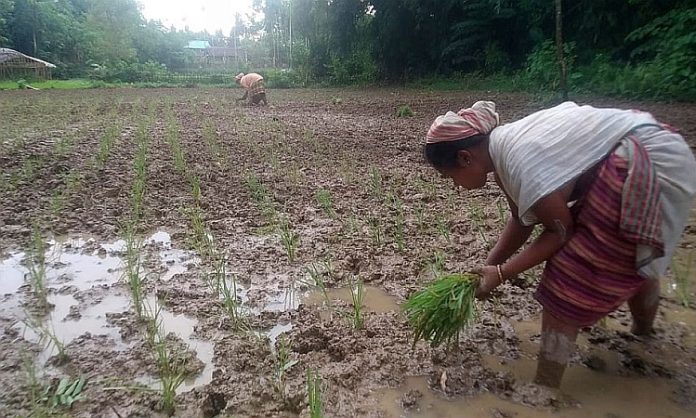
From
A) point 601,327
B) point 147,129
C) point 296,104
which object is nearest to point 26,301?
point 601,327

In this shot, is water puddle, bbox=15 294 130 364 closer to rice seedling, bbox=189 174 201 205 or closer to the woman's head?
the woman's head

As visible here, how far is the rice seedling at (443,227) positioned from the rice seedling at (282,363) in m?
1.36

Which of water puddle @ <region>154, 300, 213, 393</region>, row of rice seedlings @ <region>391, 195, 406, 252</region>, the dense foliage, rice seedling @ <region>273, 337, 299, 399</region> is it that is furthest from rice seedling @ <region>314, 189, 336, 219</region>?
the dense foliage

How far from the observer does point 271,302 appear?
2572 millimetres

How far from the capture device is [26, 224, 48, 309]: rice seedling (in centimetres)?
258

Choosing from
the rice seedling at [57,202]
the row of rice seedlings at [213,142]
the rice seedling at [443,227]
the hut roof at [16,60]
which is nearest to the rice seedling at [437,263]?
the rice seedling at [443,227]

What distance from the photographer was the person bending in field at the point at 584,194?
1.56 meters

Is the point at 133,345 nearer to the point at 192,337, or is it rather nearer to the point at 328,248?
the point at 192,337

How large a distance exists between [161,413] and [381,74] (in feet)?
63.8

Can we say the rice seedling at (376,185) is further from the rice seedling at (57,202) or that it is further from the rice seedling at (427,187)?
the rice seedling at (57,202)

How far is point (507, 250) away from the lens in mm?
1987

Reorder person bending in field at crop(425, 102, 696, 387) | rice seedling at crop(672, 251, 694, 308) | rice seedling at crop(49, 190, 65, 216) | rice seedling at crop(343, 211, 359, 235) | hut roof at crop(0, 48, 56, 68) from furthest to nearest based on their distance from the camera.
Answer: hut roof at crop(0, 48, 56, 68), rice seedling at crop(49, 190, 65, 216), rice seedling at crop(343, 211, 359, 235), rice seedling at crop(672, 251, 694, 308), person bending in field at crop(425, 102, 696, 387)

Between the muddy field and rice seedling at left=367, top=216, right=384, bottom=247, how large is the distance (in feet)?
0.08

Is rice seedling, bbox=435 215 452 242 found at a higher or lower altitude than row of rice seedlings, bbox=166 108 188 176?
lower
